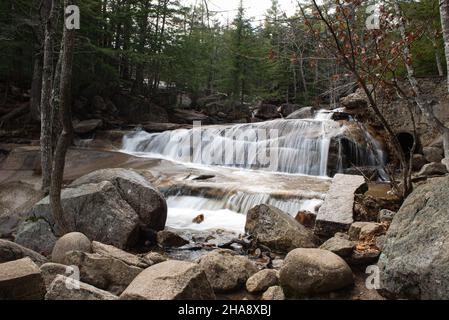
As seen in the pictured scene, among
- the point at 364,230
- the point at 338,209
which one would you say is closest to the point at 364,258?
the point at 364,230

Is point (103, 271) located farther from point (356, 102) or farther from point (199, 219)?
point (356, 102)

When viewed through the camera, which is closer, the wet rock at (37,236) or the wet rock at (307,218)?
the wet rock at (37,236)

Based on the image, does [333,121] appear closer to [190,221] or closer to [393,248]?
[190,221]

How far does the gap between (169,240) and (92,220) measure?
149 cm

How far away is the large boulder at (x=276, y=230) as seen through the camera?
5981 millimetres

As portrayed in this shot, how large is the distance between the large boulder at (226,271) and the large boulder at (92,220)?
2436 millimetres

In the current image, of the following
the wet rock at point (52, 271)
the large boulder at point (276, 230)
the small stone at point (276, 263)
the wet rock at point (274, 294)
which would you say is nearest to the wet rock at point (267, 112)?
the large boulder at point (276, 230)

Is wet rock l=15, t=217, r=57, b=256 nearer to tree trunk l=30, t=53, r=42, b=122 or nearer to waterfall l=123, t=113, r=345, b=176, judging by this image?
waterfall l=123, t=113, r=345, b=176

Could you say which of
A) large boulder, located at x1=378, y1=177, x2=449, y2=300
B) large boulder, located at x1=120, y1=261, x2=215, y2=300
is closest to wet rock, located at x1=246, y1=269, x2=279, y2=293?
large boulder, located at x1=120, y1=261, x2=215, y2=300

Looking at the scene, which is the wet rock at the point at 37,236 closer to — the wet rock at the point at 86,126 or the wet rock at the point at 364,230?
the wet rock at the point at 364,230

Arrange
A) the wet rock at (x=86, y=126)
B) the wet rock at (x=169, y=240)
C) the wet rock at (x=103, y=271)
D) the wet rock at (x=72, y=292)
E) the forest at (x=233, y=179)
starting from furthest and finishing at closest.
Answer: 1. the wet rock at (x=86, y=126)
2. the wet rock at (x=169, y=240)
3. the wet rock at (x=103, y=271)
4. the forest at (x=233, y=179)
5. the wet rock at (x=72, y=292)

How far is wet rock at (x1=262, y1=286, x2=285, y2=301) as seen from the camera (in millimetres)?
4090

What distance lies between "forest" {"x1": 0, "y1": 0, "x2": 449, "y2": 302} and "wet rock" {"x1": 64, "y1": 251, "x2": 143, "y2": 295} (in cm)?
2

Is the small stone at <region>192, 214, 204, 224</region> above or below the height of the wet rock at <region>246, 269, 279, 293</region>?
below
